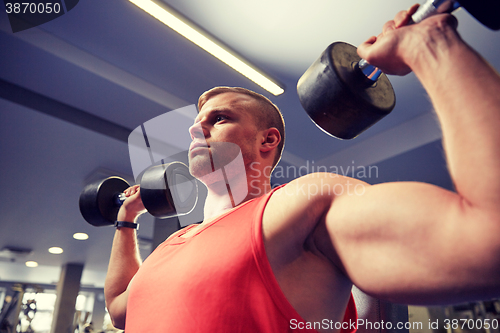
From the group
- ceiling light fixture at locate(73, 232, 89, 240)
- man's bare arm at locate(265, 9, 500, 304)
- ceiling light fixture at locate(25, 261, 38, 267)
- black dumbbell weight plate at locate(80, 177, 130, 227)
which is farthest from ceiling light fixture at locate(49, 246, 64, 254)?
man's bare arm at locate(265, 9, 500, 304)

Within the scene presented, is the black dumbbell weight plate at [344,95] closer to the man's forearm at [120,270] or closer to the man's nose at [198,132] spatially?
the man's nose at [198,132]

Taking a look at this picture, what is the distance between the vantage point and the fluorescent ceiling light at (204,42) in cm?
195

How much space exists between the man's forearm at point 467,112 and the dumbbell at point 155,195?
1.02 m

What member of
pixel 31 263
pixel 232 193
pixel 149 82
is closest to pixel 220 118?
pixel 232 193

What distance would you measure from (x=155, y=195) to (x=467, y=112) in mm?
1105

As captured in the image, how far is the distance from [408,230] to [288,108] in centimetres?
258

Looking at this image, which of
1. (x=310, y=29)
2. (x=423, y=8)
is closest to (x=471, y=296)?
(x=423, y=8)

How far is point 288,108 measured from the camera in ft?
9.86

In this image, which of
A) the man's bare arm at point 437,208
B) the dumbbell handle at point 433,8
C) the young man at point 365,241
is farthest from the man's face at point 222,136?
the dumbbell handle at point 433,8

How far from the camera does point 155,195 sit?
4.30ft

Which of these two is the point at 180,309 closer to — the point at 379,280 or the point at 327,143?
→ the point at 379,280

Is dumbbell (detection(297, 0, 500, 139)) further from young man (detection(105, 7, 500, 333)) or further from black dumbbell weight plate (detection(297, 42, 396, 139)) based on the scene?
young man (detection(105, 7, 500, 333))

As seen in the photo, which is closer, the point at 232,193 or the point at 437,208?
the point at 437,208

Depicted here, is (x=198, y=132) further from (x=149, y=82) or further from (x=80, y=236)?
(x=80, y=236)
